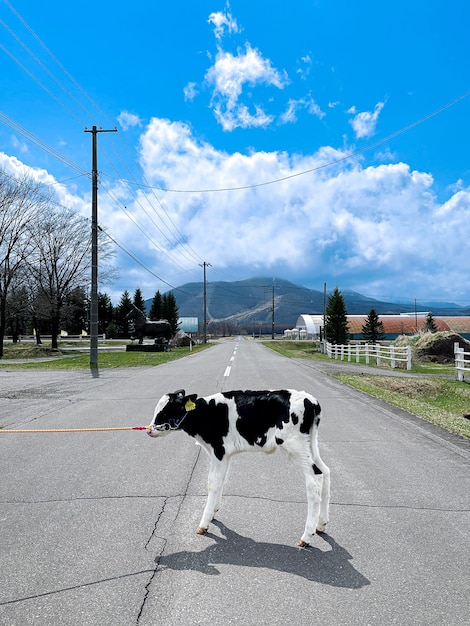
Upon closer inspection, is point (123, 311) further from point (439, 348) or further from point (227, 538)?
point (227, 538)

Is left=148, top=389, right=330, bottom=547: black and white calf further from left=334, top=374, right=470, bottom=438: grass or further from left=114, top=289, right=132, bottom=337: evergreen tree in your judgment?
left=114, top=289, right=132, bottom=337: evergreen tree

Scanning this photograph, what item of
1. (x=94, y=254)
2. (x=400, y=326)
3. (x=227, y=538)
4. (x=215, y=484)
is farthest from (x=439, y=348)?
(x=400, y=326)

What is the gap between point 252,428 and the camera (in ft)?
14.9

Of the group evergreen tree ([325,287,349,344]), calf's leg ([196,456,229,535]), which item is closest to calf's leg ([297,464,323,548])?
calf's leg ([196,456,229,535])

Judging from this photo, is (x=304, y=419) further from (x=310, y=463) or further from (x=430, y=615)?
(x=430, y=615)

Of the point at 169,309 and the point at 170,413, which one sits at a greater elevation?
the point at 169,309

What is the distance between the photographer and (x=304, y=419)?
440 centimetres

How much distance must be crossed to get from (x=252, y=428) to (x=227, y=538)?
0.96 meters

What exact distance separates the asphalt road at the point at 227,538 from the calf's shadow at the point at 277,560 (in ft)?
0.05

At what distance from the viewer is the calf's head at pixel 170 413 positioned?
183 inches

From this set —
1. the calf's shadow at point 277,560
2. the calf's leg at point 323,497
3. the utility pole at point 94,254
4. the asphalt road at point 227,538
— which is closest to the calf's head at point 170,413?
the asphalt road at point 227,538

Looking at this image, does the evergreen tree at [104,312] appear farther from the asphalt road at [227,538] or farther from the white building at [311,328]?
the asphalt road at [227,538]

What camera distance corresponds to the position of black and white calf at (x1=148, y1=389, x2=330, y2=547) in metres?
A: 4.36

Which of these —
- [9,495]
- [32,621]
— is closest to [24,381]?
[9,495]
